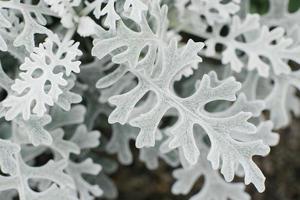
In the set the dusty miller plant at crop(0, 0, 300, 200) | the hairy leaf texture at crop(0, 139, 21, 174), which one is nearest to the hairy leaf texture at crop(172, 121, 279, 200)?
the dusty miller plant at crop(0, 0, 300, 200)

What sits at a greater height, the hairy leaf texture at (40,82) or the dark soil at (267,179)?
the hairy leaf texture at (40,82)

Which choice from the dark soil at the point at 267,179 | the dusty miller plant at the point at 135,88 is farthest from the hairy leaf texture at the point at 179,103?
the dark soil at the point at 267,179

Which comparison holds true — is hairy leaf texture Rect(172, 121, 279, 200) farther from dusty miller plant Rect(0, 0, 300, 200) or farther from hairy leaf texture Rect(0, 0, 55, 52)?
hairy leaf texture Rect(0, 0, 55, 52)

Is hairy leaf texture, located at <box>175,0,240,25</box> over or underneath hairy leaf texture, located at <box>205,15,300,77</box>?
over

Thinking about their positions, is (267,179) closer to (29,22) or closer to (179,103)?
(179,103)

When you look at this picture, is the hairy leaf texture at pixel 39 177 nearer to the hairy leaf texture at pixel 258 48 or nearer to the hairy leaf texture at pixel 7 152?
the hairy leaf texture at pixel 7 152

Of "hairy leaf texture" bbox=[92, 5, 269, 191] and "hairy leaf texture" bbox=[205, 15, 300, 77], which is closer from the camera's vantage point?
"hairy leaf texture" bbox=[92, 5, 269, 191]

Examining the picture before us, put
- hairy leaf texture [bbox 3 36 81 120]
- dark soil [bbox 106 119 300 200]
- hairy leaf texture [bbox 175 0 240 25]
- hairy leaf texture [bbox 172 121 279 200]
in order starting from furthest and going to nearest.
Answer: dark soil [bbox 106 119 300 200], hairy leaf texture [bbox 172 121 279 200], hairy leaf texture [bbox 175 0 240 25], hairy leaf texture [bbox 3 36 81 120]

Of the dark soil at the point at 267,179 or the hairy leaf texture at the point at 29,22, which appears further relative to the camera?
the dark soil at the point at 267,179
